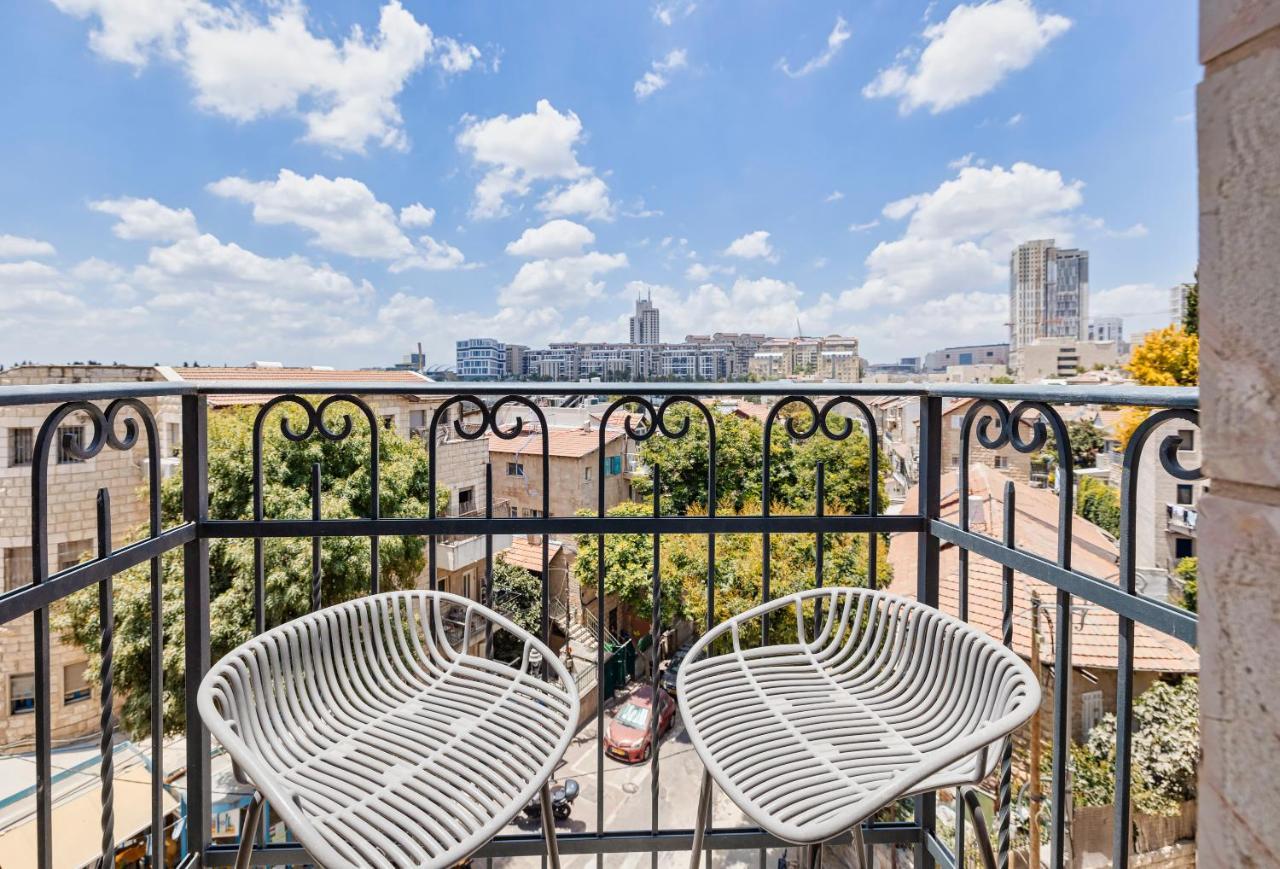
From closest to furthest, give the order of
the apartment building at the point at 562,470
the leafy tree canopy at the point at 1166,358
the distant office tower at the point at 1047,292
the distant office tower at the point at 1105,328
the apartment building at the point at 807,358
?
1. the leafy tree canopy at the point at 1166,358
2. the apartment building at the point at 562,470
3. the apartment building at the point at 807,358
4. the distant office tower at the point at 1047,292
5. the distant office tower at the point at 1105,328

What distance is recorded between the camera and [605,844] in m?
1.52

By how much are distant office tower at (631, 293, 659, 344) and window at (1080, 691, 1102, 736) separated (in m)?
44.4

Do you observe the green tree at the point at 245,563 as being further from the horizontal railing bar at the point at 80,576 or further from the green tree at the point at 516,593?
the horizontal railing bar at the point at 80,576

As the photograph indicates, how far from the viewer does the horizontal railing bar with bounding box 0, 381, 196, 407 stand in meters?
0.99

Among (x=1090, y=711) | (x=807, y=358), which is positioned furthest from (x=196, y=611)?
(x=807, y=358)

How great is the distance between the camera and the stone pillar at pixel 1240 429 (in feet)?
1.33

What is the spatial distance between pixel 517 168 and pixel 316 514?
45137mm

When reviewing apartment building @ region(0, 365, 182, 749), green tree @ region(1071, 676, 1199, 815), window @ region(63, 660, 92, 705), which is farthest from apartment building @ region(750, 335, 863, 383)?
window @ region(63, 660, 92, 705)

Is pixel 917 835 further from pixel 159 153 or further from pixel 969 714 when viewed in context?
pixel 159 153

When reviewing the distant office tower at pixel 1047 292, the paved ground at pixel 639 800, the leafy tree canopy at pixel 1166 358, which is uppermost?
the distant office tower at pixel 1047 292

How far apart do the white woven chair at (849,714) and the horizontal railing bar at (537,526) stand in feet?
0.69

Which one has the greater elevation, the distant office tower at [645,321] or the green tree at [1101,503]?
the distant office tower at [645,321]

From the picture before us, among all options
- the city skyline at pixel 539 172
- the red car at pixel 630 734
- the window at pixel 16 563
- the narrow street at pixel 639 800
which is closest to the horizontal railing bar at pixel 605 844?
the narrow street at pixel 639 800

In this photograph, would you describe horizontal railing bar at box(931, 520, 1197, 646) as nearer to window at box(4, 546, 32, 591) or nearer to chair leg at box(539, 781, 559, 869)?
chair leg at box(539, 781, 559, 869)
